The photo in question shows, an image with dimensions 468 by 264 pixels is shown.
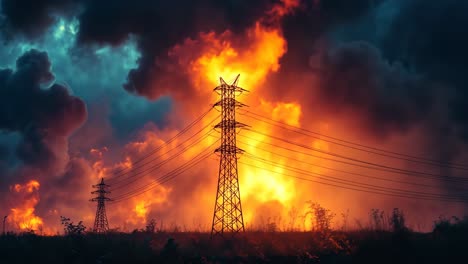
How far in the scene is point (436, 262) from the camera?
31.3m

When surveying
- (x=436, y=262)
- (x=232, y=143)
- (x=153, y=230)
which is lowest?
(x=436, y=262)

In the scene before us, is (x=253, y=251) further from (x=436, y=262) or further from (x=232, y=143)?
(x=232, y=143)

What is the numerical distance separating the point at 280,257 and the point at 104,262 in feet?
38.7

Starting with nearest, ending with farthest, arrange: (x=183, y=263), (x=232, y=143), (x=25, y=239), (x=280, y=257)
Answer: (x=183, y=263)
(x=280, y=257)
(x=25, y=239)
(x=232, y=143)

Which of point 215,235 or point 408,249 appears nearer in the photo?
point 408,249

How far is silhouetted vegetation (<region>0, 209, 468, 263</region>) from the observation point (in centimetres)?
3092

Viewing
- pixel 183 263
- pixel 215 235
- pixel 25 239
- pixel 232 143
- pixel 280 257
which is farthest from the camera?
pixel 232 143

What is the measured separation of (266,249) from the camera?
33719mm

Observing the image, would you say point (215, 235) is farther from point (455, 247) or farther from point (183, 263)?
point (455, 247)

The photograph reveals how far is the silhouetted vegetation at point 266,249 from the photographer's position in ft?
101

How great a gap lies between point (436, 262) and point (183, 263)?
55.8ft

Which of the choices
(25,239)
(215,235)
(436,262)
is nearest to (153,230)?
(215,235)

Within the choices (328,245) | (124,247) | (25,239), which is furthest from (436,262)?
(25,239)

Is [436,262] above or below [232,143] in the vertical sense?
below
